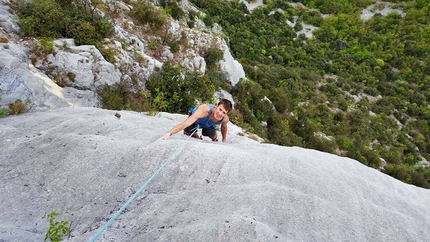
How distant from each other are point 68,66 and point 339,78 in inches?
1183

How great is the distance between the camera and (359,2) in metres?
46.2

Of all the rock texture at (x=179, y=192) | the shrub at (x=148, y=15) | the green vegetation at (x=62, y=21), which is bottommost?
the rock texture at (x=179, y=192)

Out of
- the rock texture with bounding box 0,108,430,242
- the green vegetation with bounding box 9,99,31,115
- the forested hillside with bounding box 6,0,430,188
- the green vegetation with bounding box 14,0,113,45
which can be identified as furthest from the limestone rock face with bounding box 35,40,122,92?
the rock texture with bounding box 0,108,430,242

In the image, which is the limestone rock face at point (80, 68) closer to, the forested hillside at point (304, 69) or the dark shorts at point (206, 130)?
the forested hillside at point (304, 69)

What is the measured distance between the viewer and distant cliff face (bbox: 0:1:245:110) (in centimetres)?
720

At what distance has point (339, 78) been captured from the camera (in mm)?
31031

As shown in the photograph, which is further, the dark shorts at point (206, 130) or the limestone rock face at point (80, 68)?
the limestone rock face at point (80, 68)

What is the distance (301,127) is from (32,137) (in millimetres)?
17327

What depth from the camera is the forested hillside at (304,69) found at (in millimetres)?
11227

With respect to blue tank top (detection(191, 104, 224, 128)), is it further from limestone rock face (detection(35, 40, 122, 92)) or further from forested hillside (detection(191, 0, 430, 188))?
forested hillside (detection(191, 0, 430, 188))

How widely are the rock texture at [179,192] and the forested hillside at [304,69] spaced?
4857mm

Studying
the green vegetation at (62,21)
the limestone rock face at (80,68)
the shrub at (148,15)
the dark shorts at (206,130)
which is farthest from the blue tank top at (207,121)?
the shrub at (148,15)

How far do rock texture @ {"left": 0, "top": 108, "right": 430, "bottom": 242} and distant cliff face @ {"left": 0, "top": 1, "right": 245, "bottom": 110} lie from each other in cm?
159

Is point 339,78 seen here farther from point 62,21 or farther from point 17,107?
point 17,107
